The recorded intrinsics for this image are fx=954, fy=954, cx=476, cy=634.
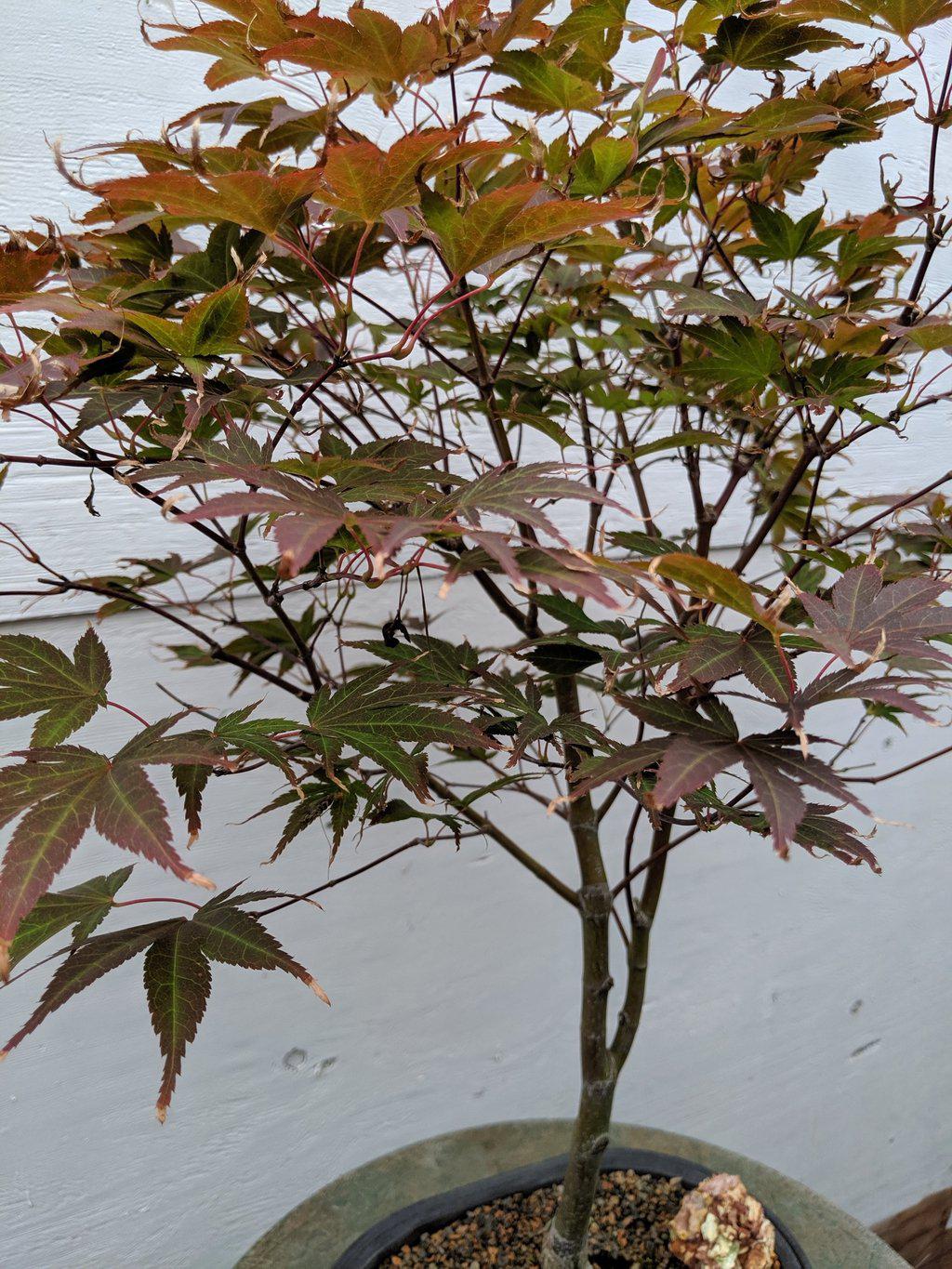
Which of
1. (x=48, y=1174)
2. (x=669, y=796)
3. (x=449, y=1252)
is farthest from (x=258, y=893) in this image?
(x=48, y=1174)

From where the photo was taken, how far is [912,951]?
1.47 metres

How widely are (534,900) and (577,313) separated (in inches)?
28.4

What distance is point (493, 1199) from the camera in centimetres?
79

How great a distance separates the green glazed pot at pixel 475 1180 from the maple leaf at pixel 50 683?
495 millimetres

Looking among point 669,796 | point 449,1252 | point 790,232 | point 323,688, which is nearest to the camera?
point 669,796

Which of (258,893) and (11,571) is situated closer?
(258,893)

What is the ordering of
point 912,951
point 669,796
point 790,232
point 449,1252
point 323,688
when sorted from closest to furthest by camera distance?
point 669,796 < point 323,688 < point 790,232 < point 449,1252 < point 912,951

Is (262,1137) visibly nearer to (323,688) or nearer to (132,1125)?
(132,1125)

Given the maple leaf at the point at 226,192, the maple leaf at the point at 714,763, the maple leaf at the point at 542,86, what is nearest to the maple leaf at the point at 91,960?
the maple leaf at the point at 714,763

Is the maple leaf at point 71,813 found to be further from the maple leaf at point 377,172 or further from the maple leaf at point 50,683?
the maple leaf at point 377,172

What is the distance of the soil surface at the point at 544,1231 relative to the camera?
2.46 ft

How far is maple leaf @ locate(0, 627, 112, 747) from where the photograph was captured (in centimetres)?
46

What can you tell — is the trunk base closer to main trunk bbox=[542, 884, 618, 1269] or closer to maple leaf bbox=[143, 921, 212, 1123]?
main trunk bbox=[542, 884, 618, 1269]

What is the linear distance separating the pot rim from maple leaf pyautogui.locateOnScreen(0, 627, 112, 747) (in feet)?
1.63
